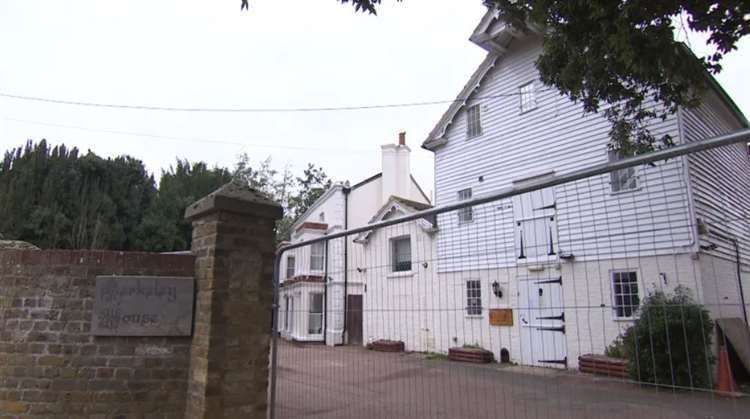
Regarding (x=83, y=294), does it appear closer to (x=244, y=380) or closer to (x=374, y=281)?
(x=244, y=380)

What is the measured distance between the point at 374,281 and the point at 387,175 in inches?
742

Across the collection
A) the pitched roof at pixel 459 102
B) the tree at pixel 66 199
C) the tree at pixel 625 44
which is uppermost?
the pitched roof at pixel 459 102

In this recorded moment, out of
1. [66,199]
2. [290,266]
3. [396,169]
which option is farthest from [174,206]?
[396,169]

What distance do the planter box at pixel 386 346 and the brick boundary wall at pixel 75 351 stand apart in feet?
6.42

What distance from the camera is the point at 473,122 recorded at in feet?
53.7

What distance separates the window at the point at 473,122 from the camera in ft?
52.9

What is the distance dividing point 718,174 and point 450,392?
629 centimetres

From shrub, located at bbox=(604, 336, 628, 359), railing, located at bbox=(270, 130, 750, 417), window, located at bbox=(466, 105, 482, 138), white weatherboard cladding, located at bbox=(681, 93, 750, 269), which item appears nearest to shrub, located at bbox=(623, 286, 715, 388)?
railing, located at bbox=(270, 130, 750, 417)

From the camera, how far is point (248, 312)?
14.1ft

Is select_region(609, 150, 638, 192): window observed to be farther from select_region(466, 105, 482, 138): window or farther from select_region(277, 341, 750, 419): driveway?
select_region(466, 105, 482, 138): window

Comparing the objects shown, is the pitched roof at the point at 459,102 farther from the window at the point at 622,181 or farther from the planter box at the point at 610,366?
the window at the point at 622,181

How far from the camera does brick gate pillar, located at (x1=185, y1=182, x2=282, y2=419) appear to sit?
405 cm

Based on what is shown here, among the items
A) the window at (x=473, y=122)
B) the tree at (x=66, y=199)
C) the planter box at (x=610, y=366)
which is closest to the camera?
the planter box at (x=610, y=366)

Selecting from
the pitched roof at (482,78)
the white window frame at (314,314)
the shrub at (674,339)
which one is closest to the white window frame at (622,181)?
the shrub at (674,339)
